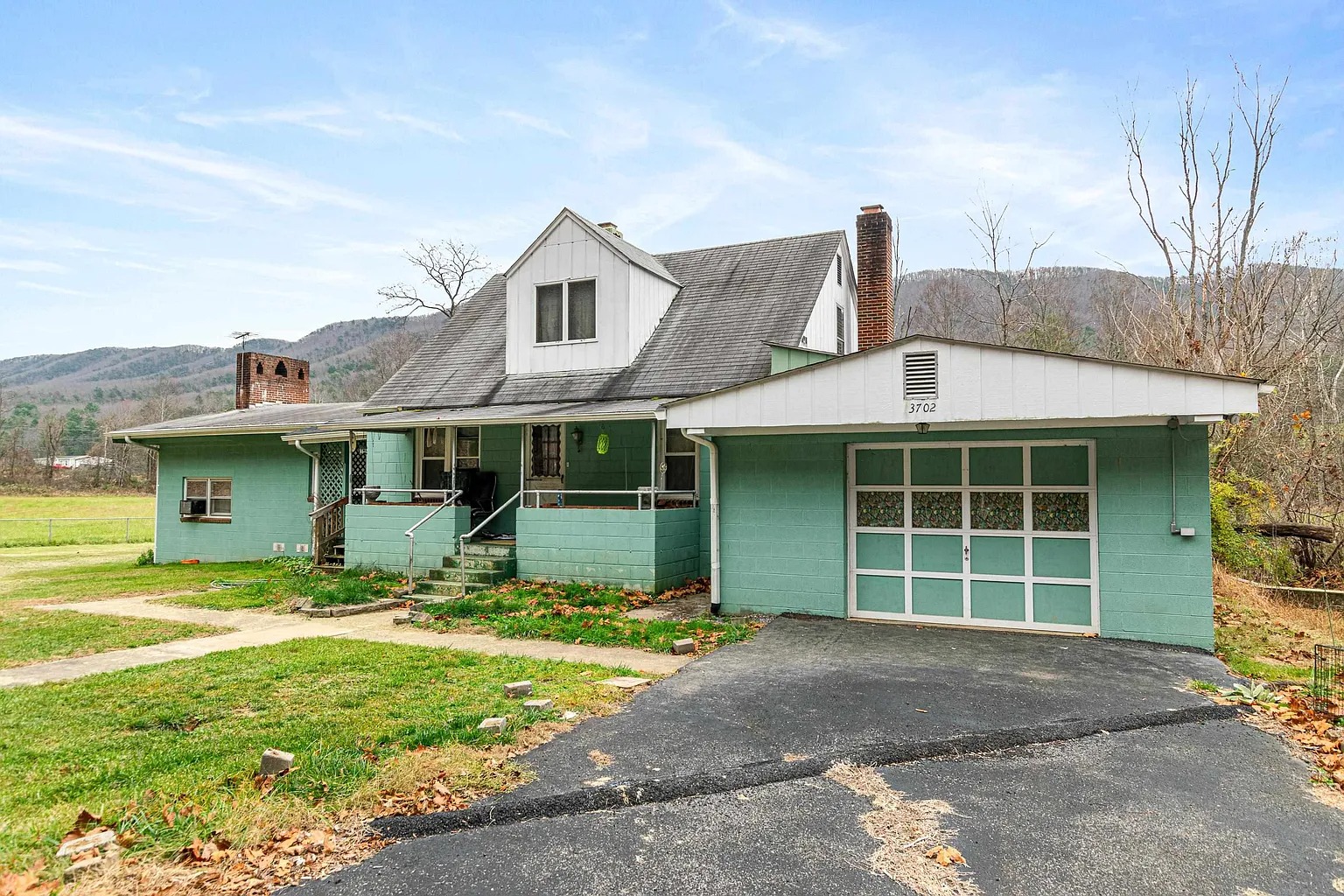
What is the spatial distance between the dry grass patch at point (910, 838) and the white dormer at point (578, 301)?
36.2 feet

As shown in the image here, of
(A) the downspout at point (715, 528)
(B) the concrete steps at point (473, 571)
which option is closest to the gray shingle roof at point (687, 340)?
(B) the concrete steps at point (473, 571)

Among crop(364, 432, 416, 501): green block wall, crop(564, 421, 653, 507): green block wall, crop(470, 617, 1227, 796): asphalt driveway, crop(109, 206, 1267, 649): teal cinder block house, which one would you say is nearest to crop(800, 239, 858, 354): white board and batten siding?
crop(109, 206, 1267, 649): teal cinder block house

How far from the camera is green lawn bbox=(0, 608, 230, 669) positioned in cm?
822

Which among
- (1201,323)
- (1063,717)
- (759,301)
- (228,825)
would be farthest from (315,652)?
(1201,323)

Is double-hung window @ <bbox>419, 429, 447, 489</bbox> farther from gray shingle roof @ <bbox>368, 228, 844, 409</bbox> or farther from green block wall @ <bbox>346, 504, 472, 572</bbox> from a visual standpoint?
green block wall @ <bbox>346, 504, 472, 572</bbox>

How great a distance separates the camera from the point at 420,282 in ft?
108

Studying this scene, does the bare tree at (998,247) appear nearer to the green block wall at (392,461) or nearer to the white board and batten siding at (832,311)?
the white board and batten siding at (832,311)

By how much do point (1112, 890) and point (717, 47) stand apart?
17031 millimetres

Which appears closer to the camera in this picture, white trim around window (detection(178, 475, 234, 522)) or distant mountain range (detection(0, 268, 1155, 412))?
white trim around window (detection(178, 475, 234, 522))

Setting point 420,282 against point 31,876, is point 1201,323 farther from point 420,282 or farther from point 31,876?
point 420,282

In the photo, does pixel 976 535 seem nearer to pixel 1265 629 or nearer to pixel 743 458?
pixel 743 458

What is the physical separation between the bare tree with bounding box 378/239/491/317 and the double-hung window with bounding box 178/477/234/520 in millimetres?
15614

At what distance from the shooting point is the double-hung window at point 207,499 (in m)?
18.0

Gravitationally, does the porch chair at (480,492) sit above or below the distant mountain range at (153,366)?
below
